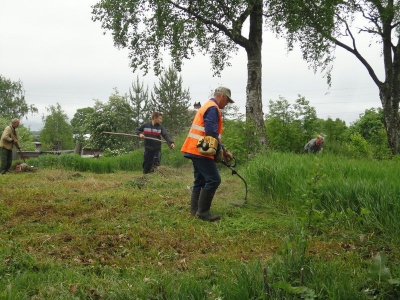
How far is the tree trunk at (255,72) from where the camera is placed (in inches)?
509

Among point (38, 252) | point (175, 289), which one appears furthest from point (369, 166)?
point (38, 252)

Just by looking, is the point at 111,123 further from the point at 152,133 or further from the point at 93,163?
the point at 152,133

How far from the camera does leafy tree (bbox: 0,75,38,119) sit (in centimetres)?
5281

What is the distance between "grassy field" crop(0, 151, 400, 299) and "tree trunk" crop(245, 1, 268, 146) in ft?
18.6

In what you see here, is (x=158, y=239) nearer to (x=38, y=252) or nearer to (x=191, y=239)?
(x=191, y=239)

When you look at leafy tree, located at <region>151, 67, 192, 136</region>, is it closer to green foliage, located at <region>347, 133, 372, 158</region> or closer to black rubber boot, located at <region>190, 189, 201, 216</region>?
green foliage, located at <region>347, 133, 372, 158</region>

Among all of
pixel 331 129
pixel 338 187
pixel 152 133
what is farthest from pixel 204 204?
pixel 331 129

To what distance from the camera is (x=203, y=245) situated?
14.2 feet

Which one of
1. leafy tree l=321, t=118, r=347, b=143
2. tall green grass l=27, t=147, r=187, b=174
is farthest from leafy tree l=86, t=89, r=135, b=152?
leafy tree l=321, t=118, r=347, b=143

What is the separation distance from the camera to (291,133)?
12938mm

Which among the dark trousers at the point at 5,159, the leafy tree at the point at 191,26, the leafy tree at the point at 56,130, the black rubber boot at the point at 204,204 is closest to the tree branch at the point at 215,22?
the leafy tree at the point at 191,26

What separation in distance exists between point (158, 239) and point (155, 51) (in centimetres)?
1095

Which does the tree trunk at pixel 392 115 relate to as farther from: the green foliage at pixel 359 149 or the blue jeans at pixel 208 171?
the blue jeans at pixel 208 171

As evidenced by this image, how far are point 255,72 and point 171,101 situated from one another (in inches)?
824
